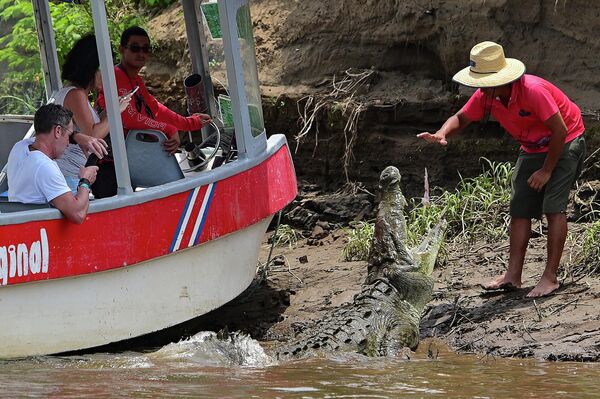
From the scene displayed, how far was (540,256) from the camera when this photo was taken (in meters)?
7.77

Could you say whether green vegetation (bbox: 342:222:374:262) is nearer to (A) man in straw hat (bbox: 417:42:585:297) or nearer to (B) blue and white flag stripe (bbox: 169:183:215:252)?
(A) man in straw hat (bbox: 417:42:585:297)

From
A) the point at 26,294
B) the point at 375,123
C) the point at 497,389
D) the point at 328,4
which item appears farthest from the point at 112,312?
the point at 328,4

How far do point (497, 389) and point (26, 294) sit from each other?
2.58 m

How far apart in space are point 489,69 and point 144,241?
237 cm

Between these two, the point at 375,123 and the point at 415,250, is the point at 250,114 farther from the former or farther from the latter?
the point at 375,123

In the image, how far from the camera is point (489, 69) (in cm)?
698

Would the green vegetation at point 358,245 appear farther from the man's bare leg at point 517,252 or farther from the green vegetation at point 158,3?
the green vegetation at point 158,3

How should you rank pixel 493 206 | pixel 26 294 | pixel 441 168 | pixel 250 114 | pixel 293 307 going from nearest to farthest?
1. pixel 26 294
2. pixel 250 114
3. pixel 293 307
4. pixel 493 206
5. pixel 441 168

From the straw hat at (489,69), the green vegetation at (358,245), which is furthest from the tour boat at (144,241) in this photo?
the straw hat at (489,69)

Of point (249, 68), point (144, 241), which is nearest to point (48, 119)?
point (144, 241)

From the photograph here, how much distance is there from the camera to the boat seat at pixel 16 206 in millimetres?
6266

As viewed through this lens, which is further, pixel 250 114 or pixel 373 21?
pixel 373 21

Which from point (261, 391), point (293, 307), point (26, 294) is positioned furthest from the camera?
point (293, 307)

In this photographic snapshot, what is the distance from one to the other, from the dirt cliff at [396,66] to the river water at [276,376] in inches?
118
